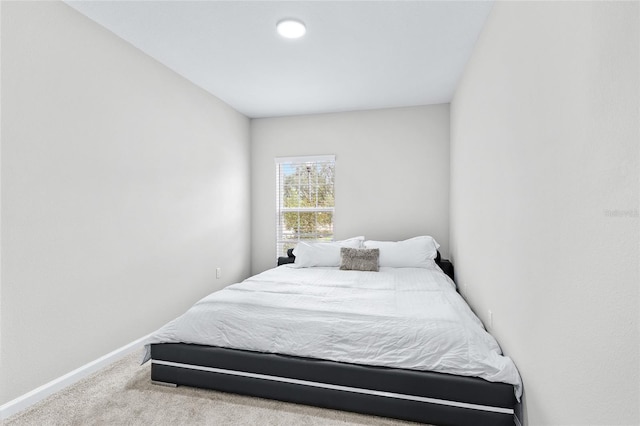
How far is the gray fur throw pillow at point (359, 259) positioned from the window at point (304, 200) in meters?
0.99

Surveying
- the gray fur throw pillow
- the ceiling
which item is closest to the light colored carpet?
the gray fur throw pillow

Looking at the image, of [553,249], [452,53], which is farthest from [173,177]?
[553,249]

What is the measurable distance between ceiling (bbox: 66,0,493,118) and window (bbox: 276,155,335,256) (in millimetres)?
1059

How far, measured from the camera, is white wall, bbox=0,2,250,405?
1.94 metres

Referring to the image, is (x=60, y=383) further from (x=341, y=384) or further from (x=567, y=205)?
(x=567, y=205)

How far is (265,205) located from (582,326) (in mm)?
4180

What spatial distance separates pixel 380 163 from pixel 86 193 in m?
3.35

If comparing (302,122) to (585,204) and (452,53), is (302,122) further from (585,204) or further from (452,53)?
(585,204)

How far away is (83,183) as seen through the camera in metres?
2.33

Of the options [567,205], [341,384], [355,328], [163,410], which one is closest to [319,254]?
[355,328]

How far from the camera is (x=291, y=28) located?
2424 millimetres

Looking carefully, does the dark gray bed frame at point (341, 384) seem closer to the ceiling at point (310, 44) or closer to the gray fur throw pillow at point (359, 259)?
the gray fur throw pillow at point (359, 259)

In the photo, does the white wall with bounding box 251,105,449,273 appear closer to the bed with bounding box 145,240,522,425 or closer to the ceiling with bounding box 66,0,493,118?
the ceiling with bounding box 66,0,493,118

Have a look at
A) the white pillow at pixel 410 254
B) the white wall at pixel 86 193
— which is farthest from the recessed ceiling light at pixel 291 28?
the white pillow at pixel 410 254
